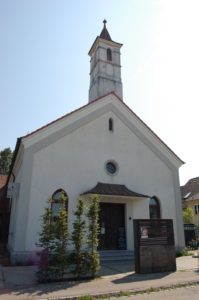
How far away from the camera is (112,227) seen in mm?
16203

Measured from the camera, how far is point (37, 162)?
14672mm

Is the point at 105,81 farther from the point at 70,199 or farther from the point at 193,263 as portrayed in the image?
the point at 193,263

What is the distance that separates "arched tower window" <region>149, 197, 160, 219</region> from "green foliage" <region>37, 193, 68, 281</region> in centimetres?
875

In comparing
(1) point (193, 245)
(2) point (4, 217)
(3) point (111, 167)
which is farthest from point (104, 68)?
(1) point (193, 245)

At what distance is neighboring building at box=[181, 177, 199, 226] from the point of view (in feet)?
116

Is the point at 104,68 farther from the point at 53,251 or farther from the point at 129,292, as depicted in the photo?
the point at 129,292

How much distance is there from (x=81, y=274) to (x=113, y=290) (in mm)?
1810

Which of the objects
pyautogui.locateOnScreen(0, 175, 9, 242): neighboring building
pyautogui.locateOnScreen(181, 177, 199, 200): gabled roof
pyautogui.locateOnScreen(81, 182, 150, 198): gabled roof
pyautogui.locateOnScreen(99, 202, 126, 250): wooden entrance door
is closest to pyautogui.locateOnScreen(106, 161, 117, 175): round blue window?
pyautogui.locateOnScreen(81, 182, 150, 198): gabled roof

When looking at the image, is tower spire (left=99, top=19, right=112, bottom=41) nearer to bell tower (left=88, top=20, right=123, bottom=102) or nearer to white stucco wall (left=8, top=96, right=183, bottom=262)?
bell tower (left=88, top=20, right=123, bottom=102)

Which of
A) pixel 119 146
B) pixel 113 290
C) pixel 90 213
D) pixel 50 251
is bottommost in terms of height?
pixel 113 290

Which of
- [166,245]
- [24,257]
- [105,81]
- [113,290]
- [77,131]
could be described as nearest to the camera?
[113,290]

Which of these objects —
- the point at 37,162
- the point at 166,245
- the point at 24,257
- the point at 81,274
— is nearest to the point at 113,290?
the point at 81,274

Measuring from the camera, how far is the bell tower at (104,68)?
2320cm

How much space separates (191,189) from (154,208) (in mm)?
24459
